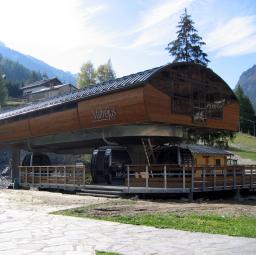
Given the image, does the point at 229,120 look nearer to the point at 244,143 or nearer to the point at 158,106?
the point at 158,106

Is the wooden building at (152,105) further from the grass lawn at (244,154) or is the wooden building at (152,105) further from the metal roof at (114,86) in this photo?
the grass lawn at (244,154)

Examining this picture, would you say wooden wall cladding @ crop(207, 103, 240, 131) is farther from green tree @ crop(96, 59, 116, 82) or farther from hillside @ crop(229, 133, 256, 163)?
green tree @ crop(96, 59, 116, 82)

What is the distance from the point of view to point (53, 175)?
29625 millimetres

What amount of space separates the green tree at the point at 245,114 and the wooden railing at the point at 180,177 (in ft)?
241

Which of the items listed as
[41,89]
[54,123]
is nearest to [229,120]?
[54,123]

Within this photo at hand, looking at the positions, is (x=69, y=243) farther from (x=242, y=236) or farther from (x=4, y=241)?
(x=242, y=236)

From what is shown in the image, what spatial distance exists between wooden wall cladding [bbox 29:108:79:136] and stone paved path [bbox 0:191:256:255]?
730 inches

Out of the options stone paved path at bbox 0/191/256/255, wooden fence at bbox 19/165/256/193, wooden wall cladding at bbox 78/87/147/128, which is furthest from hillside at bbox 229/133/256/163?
stone paved path at bbox 0/191/256/255

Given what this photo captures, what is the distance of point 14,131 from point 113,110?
14.0m

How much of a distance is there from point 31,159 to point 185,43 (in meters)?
24.0

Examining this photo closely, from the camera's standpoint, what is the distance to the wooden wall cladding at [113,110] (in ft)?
83.5

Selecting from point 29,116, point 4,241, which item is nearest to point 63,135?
point 29,116

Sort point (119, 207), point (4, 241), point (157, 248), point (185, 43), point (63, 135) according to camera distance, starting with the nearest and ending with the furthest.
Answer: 1. point (157, 248)
2. point (4, 241)
3. point (119, 207)
4. point (63, 135)
5. point (185, 43)

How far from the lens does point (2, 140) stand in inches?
1597
